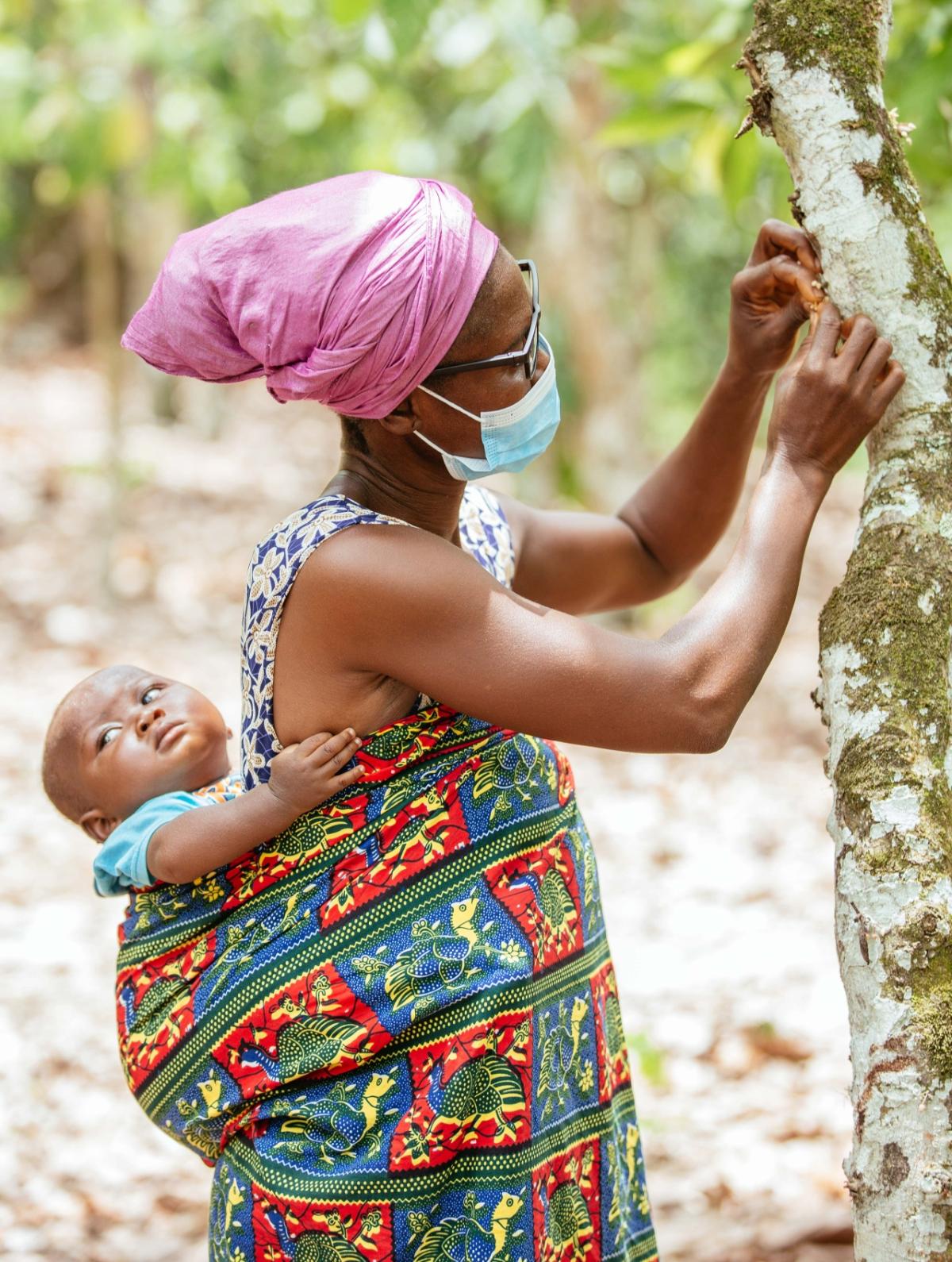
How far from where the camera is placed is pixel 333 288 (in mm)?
1456

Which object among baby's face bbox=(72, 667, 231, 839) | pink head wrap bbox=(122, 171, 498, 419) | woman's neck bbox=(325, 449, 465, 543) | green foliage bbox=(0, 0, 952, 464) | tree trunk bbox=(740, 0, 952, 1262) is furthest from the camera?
green foliage bbox=(0, 0, 952, 464)

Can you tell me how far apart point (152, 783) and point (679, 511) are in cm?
92

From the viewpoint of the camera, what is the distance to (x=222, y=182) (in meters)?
5.61

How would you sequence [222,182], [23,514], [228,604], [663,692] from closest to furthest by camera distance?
[663,692] < [222,182] < [228,604] < [23,514]

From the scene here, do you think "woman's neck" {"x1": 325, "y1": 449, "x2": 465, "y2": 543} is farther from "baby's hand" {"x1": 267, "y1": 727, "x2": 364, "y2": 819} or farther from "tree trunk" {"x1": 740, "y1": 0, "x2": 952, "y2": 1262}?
"tree trunk" {"x1": 740, "y1": 0, "x2": 952, "y2": 1262}

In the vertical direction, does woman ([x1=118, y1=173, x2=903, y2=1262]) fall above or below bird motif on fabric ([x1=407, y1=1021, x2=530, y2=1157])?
above

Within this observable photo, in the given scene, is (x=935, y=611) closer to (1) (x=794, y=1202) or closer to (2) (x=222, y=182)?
(1) (x=794, y=1202)

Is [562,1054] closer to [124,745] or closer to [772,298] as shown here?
[124,745]

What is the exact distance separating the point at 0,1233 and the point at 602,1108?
1.63 m

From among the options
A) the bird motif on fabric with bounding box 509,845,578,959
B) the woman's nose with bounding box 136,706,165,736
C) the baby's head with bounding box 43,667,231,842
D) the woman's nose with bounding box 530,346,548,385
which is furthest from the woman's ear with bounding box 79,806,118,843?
the woman's nose with bounding box 530,346,548,385

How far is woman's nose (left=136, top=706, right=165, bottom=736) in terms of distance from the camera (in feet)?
6.04

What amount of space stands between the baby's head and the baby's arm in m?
0.16

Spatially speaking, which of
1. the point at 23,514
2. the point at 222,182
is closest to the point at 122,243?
the point at 23,514

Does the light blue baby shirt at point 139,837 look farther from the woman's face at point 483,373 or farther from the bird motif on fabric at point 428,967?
the woman's face at point 483,373
